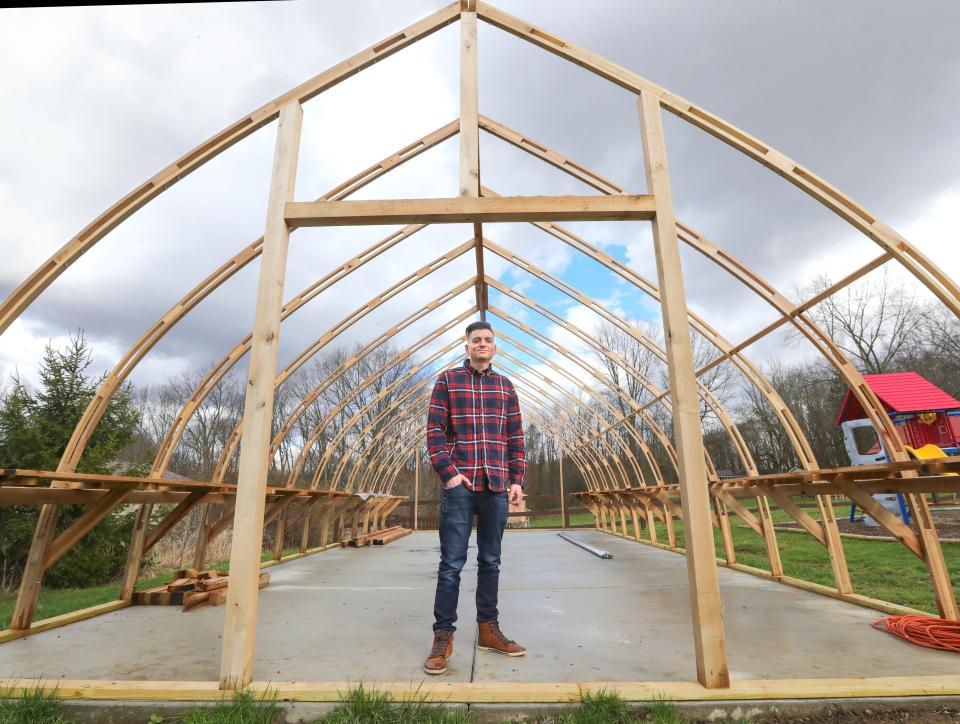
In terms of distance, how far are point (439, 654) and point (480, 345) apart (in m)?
1.82

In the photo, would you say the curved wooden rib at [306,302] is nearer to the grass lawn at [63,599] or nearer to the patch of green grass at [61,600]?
the grass lawn at [63,599]

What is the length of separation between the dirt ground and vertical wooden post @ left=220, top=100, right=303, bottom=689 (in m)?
10.9

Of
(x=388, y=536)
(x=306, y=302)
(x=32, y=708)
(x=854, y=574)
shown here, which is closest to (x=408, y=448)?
(x=388, y=536)

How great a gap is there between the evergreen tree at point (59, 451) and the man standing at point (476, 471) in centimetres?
816

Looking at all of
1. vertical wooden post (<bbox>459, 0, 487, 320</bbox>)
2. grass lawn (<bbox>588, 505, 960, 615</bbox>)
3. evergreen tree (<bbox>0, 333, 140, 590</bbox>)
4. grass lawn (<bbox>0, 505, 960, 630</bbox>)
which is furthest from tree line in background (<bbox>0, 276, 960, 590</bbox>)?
vertical wooden post (<bbox>459, 0, 487, 320</bbox>)

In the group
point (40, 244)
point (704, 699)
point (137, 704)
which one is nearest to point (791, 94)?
point (704, 699)

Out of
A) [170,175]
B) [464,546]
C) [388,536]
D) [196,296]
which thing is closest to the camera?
[464,546]

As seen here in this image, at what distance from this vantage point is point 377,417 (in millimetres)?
11250

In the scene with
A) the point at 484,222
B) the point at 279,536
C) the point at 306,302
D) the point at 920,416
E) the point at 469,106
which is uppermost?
the point at 469,106

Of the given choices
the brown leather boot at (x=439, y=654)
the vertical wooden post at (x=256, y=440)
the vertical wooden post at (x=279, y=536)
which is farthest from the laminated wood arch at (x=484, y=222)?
the vertical wooden post at (x=279, y=536)

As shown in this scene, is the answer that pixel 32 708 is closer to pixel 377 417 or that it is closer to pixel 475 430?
pixel 475 430

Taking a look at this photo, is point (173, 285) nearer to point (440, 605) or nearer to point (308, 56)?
point (308, 56)

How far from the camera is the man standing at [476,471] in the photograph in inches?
114

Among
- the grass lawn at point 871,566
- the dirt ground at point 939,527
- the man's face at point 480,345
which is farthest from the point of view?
the dirt ground at point 939,527
